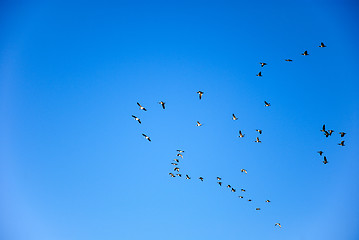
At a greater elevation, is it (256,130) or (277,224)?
(256,130)

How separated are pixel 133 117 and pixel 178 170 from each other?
11.9m

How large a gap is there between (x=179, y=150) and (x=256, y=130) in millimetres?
12005

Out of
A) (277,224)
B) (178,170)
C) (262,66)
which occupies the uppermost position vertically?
(262,66)

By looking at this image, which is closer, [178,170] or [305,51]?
[305,51]

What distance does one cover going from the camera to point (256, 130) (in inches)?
1427

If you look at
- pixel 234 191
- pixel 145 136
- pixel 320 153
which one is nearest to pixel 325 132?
pixel 320 153

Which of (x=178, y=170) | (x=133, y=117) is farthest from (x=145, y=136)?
(x=178, y=170)

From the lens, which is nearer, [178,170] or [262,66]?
[262,66]

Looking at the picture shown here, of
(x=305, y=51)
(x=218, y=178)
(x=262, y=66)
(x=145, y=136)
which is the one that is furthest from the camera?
(x=218, y=178)

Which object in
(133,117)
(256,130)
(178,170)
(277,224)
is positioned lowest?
(277,224)

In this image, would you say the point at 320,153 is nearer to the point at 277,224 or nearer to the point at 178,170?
the point at 277,224

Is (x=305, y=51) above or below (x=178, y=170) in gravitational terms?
above

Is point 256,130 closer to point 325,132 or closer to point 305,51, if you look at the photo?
point 325,132

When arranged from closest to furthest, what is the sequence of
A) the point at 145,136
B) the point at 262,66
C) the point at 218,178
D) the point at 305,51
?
1. the point at 305,51
2. the point at 262,66
3. the point at 145,136
4. the point at 218,178
